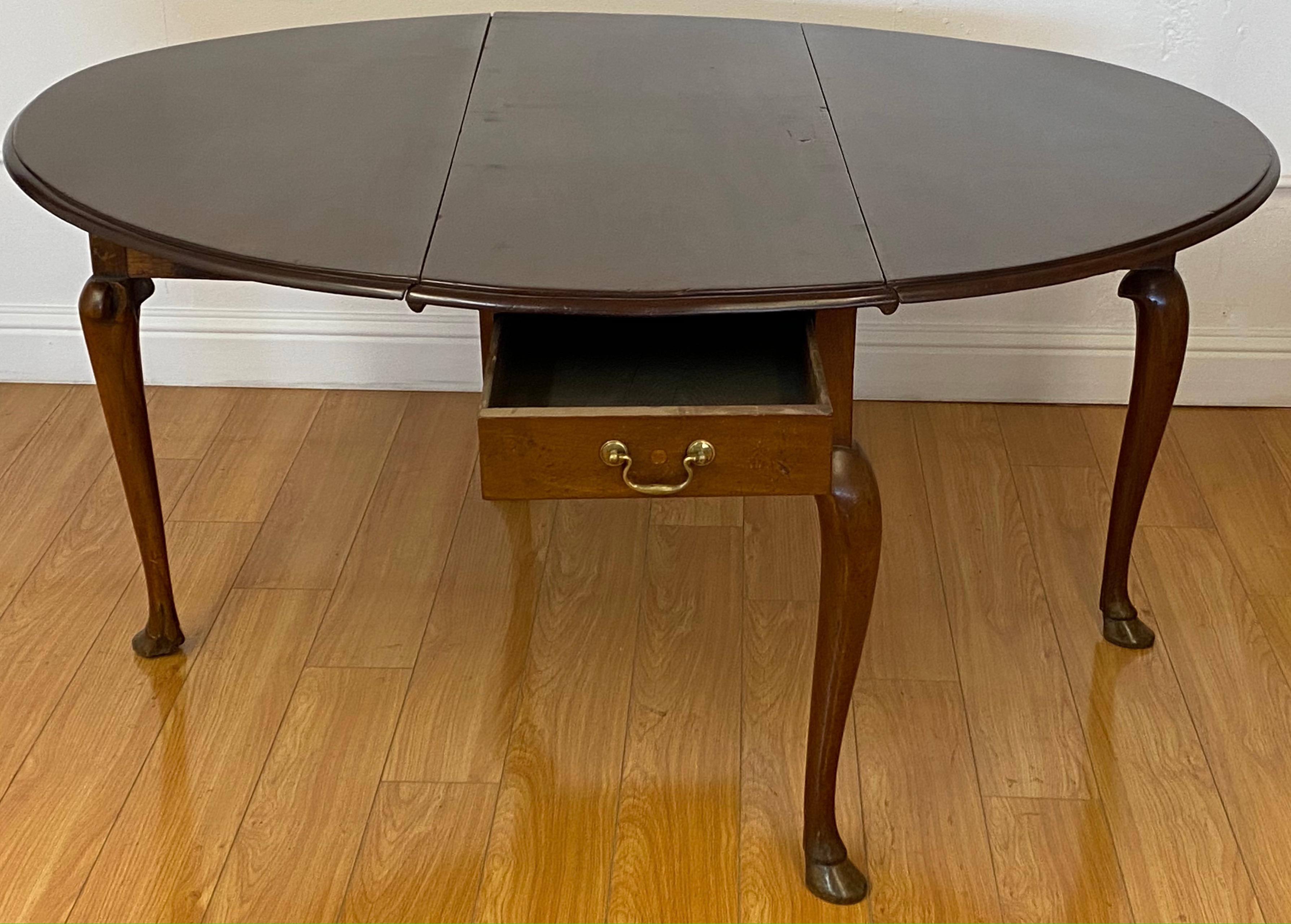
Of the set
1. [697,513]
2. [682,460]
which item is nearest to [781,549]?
[697,513]

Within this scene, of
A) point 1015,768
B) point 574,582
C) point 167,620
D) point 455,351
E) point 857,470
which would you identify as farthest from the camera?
point 455,351

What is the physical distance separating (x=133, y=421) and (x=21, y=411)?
0.83 metres

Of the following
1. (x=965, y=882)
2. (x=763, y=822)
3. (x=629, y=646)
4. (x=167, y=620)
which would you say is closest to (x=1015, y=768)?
(x=965, y=882)

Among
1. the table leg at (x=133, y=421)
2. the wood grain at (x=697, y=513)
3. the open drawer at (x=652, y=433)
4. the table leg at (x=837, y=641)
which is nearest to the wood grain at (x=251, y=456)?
the table leg at (x=133, y=421)

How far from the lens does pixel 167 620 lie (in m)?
1.59

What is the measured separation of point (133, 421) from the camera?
1437mm

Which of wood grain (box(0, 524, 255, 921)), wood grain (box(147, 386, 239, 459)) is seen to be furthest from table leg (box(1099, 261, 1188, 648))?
wood grain (box(147, 386, 239, 459))

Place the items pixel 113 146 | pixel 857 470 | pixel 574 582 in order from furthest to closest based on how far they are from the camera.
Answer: pixel 574 582 → pixel 113 146 → pixel 857 470

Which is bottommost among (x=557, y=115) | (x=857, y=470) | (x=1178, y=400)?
(x=1178, y=400)

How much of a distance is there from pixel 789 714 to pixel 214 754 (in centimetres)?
63

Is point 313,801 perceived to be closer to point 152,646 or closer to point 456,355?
point 152,646

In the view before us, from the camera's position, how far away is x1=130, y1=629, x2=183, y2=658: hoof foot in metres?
1.60

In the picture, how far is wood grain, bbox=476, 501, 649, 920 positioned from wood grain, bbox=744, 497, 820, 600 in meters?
0.14

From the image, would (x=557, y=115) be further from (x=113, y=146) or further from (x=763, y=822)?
(x=763, y=822)
